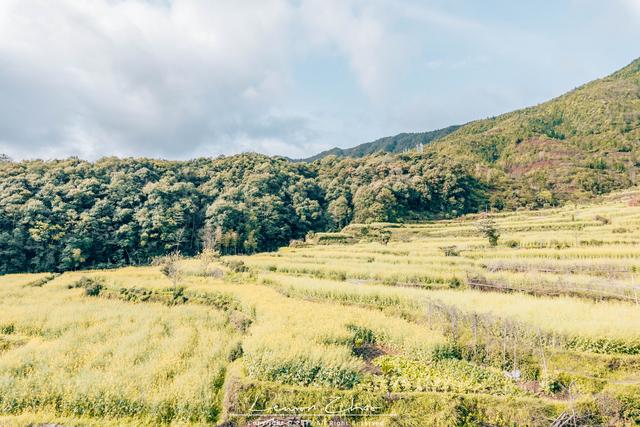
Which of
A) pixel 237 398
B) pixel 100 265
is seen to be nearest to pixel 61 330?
pixel 237 398

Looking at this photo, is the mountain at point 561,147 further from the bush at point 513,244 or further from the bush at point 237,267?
the bush at point 237,267

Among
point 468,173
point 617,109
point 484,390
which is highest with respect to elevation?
point 617,109

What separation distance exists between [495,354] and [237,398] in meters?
8.92

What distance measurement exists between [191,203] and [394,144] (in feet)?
453

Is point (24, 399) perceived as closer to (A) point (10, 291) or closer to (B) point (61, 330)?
(B) point (61, 330)

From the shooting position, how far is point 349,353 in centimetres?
1175

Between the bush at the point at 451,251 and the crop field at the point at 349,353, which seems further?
the bush at the point at 451,251

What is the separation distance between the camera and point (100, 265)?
41875 mm

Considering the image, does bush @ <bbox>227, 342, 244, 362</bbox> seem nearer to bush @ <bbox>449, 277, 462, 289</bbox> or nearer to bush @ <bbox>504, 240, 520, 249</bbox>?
bush @ <bbox>449, 277, 462, 289</bbox>

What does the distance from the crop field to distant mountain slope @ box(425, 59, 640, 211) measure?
56.5 metres

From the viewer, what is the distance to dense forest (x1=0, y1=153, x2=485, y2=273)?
41312 millimetres

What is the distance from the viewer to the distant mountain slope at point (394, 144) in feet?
530

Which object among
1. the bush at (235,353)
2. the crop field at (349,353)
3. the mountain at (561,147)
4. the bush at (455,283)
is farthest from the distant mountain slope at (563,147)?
the bush at (235,353)

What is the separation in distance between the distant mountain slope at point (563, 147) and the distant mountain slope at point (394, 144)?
30.0 m
